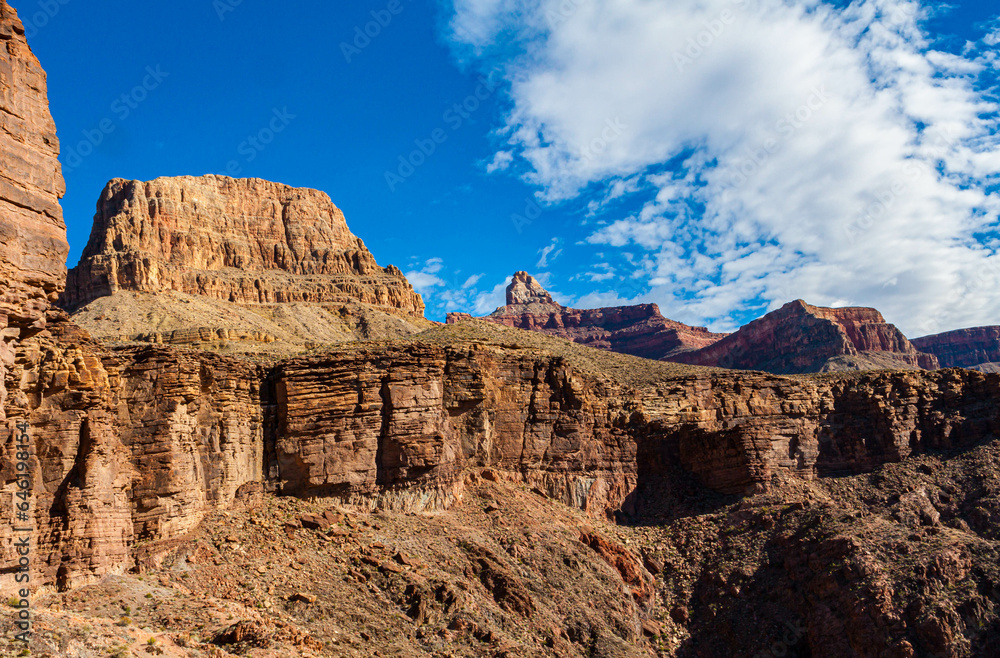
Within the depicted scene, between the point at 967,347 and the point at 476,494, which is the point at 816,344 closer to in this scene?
the point at 967,347

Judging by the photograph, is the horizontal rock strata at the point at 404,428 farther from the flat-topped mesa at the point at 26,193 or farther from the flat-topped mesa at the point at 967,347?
the flat-topped mesa at the point at 967,347

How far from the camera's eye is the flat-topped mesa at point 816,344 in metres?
148

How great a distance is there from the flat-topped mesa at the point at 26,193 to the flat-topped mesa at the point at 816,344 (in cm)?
13321

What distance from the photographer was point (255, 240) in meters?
115

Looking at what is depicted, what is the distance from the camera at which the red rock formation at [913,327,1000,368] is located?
17812 centimetres

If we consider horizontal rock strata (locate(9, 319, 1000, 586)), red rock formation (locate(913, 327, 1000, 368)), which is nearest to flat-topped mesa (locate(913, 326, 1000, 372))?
red rock formation (locate(913, 327, 1000, 368))

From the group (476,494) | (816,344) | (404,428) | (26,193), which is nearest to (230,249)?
(404,428)

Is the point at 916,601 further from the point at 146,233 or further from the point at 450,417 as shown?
the point at 146,233

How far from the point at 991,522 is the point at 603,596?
2265 cm

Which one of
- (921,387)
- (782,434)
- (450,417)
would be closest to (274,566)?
(450,417)

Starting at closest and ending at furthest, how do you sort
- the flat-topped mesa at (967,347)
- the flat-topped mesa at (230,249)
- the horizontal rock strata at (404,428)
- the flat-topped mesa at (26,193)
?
1. the flat-topped mesa at (26,193)
2. the horizontal rock strata at (404,428)
3. the flat-topped mesa at (230,249)
4. the flat-topped mesa at (967,347)

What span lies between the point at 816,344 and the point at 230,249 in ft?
329

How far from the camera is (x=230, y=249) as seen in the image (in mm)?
110062

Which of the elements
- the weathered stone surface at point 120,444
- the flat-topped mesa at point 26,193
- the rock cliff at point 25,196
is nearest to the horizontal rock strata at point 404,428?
the weathered stone surface at point 120,444
